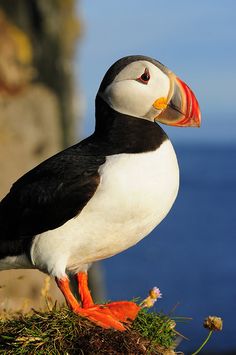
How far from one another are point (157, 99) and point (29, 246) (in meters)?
1.34

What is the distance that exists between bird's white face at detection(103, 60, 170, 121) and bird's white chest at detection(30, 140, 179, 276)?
13.5 inches

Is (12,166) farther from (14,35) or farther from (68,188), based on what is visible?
(68,188)

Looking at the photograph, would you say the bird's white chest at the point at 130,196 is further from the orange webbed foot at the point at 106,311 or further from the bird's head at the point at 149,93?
the orange webbed foot at the point at 106,311

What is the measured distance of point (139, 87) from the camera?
5.42 metres

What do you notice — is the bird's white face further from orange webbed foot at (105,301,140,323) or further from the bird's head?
orange webbed foot at (105,301,140,323)

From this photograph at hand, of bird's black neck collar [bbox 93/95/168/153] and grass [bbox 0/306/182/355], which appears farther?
bird's black neck collar [bbox 93/95/168/153]

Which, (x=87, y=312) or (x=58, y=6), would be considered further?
(x=58, y=6)

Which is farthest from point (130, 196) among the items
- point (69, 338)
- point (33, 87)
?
point (33, 87)

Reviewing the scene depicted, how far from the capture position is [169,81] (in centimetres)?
546

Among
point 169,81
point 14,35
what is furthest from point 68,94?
point 169,81

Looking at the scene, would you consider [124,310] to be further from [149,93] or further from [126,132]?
[149,93]

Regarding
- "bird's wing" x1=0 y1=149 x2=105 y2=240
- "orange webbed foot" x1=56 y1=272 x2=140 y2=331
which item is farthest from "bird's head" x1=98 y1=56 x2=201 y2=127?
"orange webbed foot" x1=56 y1=272 x2=140 y2=331

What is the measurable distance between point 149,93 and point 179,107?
24 centimetres

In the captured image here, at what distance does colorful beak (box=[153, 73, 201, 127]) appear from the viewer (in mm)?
5465
